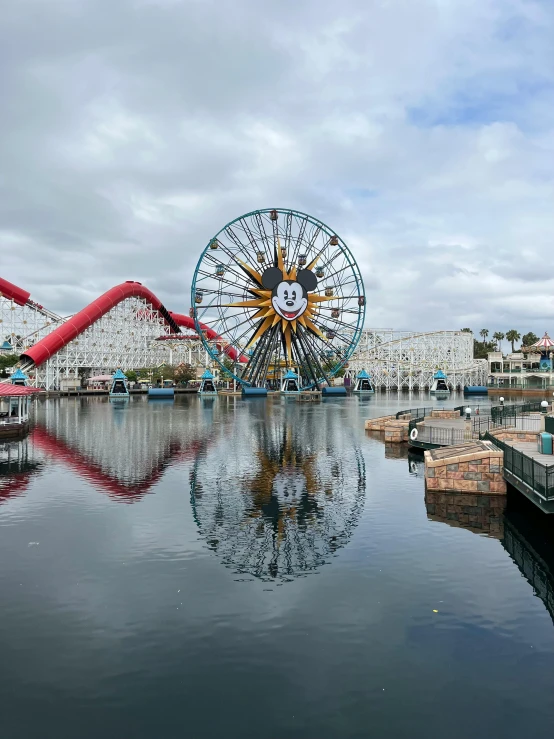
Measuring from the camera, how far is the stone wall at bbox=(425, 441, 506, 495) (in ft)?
74.9

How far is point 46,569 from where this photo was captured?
1519 cm

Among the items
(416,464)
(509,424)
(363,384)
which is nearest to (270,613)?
(416,464)

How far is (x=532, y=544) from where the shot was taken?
57.0ft

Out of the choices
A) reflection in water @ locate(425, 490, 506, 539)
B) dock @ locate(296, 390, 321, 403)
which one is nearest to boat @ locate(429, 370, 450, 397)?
dock @ locate(296, 390, 321, 403)

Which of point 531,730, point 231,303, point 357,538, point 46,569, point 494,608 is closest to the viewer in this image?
point 531,730

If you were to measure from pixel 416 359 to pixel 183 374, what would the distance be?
5886 cm

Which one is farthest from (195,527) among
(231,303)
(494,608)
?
(231,303)

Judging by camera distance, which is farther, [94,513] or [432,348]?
[432,348]

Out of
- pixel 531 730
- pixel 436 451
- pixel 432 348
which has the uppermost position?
pixel 432 348

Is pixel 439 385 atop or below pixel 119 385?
below

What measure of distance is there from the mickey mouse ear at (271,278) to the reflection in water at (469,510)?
2657 inches

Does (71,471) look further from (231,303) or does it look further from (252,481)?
(231,303)

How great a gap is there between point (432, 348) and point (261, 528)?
135708 millimetres

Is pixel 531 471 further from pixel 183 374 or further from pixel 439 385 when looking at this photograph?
pixel 183 374
